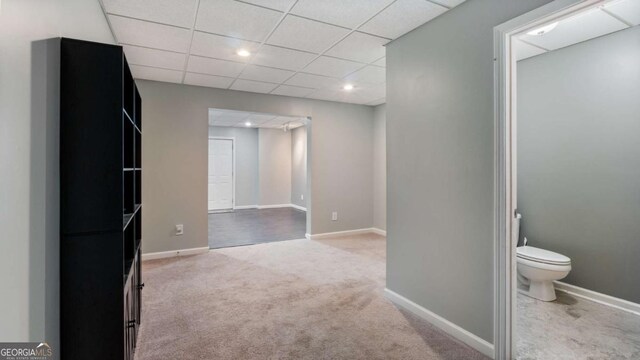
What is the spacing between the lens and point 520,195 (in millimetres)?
3400

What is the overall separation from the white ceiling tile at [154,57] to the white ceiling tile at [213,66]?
0.12 metres

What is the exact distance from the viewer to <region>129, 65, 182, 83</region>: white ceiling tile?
11.8ft

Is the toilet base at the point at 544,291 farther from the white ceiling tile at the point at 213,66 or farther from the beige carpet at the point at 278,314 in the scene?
the white ceiling tile at the point at 213,66

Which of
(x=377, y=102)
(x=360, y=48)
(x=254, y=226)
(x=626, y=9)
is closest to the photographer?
(x=626, y=9)

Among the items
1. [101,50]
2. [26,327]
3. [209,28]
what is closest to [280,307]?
[26,327]

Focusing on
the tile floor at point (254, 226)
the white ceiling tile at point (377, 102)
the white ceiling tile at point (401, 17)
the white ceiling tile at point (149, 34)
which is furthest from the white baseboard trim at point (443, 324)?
the white ceiling tile at point (377, 102)

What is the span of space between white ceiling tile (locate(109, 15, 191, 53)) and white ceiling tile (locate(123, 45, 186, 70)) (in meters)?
0.14

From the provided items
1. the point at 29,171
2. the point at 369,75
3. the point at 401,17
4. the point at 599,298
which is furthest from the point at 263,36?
the point at 599,298

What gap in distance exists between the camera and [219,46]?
2914 millimetres

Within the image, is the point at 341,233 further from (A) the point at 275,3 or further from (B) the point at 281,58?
(A) the point at 275,3

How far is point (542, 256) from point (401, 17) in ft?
8.22

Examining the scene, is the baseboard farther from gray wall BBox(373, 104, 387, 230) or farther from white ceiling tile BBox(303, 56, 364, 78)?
white ceiling tile BBox(303, 56, 364, 78)

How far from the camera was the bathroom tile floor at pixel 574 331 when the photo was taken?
2.04 meters

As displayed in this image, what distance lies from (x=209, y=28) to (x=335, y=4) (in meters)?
1.10
